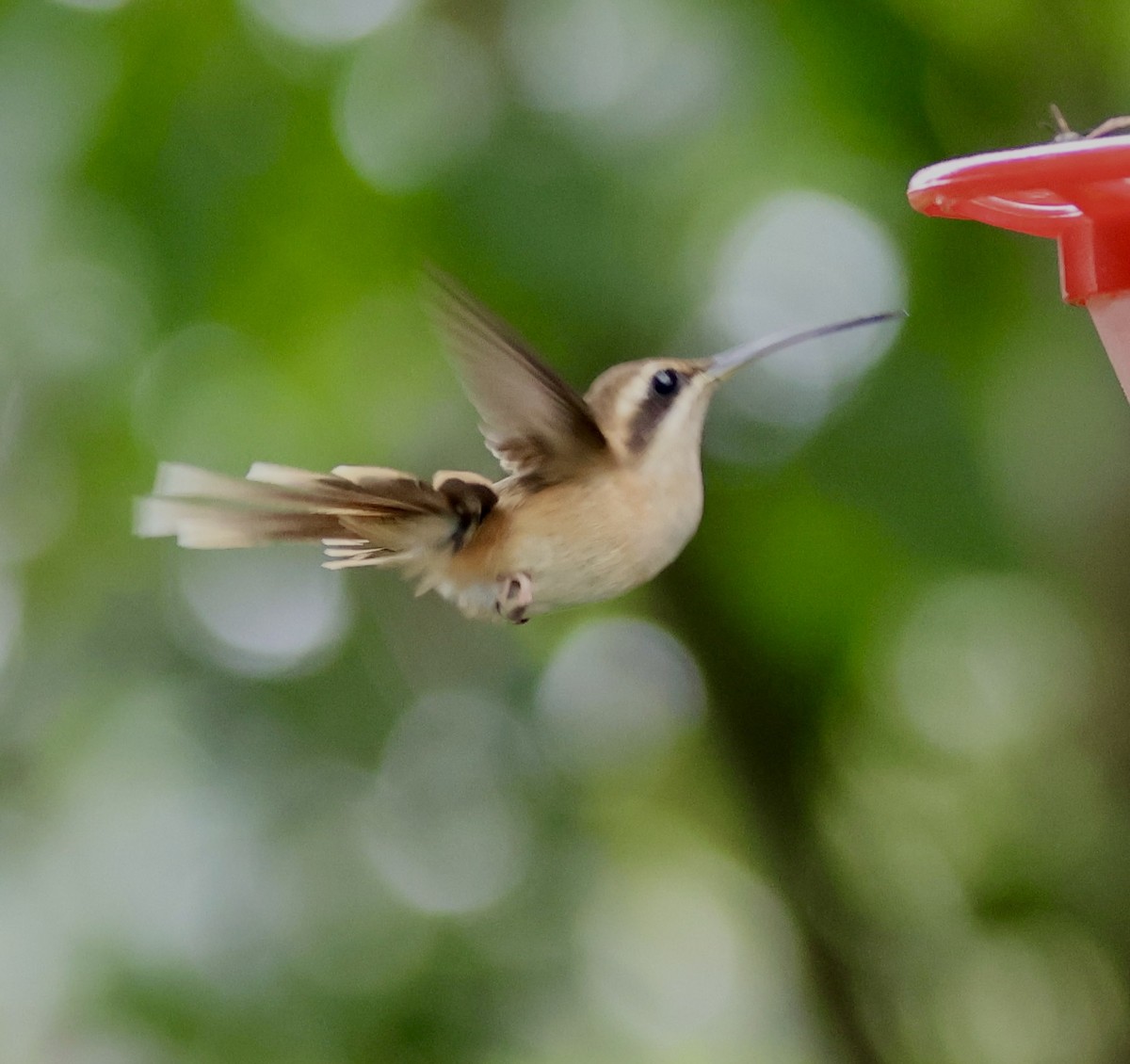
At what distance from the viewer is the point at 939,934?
3359 millimetres

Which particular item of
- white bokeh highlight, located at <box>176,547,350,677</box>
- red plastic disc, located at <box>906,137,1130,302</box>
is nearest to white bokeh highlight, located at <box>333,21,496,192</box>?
white bokeh highlight, located at <box>176,547,350,677</box>

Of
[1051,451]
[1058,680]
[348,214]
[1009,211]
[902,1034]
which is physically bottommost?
[902,1034]

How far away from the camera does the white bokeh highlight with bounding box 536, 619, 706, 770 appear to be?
346cm

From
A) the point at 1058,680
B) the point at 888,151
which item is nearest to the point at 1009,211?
the point at 888,151

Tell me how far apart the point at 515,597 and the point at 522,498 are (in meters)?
0.21

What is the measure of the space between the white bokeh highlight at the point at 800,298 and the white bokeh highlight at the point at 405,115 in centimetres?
63

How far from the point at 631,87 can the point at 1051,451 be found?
3.70 feet

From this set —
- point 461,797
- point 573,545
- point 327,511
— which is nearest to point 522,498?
point 573,545

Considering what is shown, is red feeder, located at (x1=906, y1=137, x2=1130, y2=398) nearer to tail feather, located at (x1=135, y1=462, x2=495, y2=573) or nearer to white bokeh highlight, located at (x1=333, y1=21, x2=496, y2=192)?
tail feather, located at (x1=135, y1=462, x2=495, y2=573)

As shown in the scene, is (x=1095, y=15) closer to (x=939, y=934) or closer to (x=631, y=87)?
(x=631, y=87)

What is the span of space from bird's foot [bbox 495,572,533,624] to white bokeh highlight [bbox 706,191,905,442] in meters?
1.29

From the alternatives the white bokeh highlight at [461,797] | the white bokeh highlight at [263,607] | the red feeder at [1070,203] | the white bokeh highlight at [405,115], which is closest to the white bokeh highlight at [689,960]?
the white bokeh highlight at [461,797]

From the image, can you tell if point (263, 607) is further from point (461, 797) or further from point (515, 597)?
point (515, 597)

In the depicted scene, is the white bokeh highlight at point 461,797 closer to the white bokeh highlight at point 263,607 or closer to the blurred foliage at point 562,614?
the blurred foliage at point 562,614
